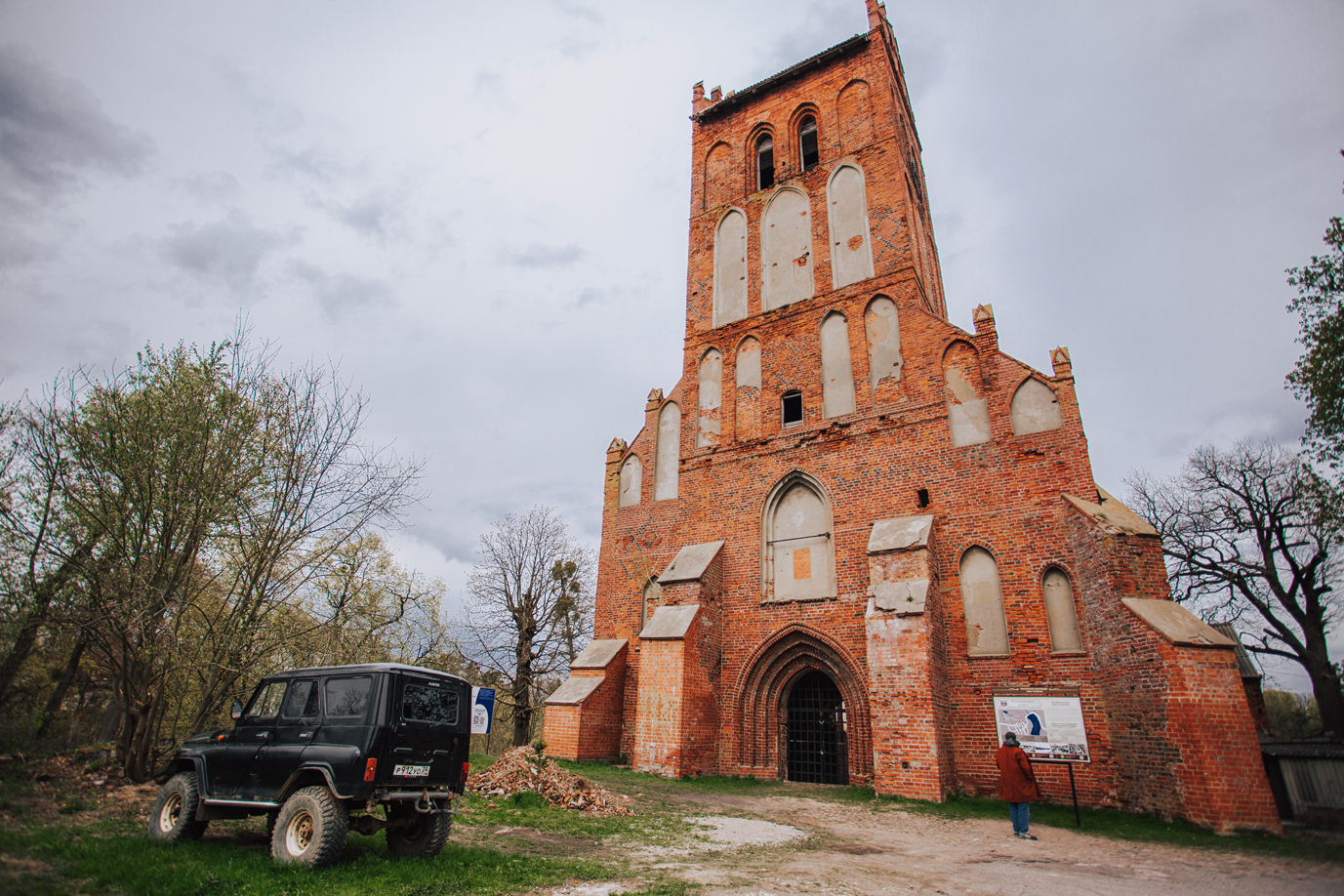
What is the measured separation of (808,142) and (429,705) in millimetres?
18443

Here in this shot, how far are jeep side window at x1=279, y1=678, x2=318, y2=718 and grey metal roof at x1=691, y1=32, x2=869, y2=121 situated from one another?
2013 centimetres

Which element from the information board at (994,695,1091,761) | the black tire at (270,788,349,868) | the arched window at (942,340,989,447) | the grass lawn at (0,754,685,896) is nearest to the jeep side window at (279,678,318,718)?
the black tire at (270,788,349,868)

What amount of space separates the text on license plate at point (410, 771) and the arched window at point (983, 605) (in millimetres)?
10118

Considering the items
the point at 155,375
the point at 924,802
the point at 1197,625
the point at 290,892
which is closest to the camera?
the point at 290,892

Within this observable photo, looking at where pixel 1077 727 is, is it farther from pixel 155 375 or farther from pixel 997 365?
pixel 155 375

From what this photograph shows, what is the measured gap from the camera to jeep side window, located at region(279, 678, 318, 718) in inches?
247

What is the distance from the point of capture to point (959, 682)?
482 inches

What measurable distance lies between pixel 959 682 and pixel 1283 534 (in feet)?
57.3

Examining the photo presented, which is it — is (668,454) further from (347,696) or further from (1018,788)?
(347,696)

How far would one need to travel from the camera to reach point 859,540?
1391cm

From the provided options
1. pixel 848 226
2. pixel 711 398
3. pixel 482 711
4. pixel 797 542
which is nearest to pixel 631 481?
pixel 711 398

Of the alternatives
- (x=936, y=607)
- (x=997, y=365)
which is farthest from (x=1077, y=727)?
(x=997, y=365)

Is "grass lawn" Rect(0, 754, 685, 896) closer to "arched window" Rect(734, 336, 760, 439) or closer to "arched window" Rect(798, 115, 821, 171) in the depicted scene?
"arched window" Rect(734, 336, 760, 439)

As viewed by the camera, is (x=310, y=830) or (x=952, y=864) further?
(x=952, y=864)
